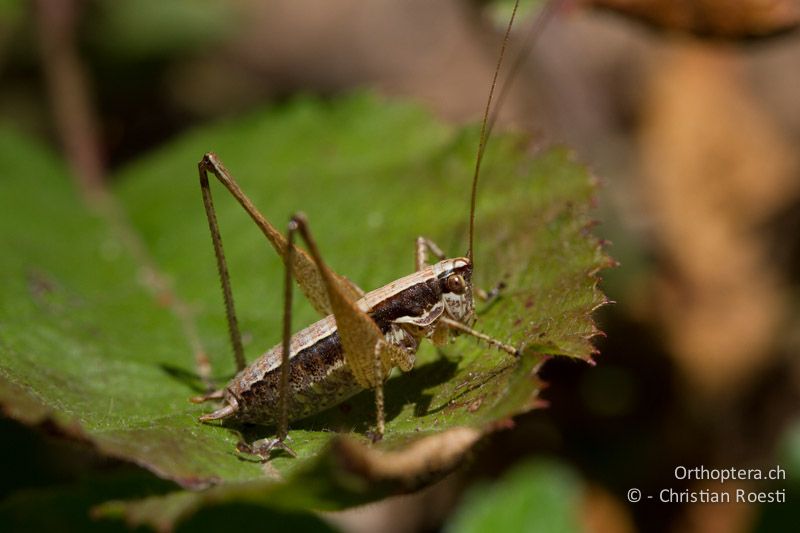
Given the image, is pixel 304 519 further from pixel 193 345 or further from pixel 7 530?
pixel 7 530

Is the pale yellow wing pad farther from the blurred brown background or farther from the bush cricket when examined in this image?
the blurred brown background

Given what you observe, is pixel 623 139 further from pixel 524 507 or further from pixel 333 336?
pixel 333 336

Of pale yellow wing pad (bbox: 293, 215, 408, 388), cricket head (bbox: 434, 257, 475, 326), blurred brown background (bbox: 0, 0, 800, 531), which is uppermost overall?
blurred brown background (bbox: 0, 0, 800, 531)

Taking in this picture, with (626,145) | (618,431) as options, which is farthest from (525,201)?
(626,145)

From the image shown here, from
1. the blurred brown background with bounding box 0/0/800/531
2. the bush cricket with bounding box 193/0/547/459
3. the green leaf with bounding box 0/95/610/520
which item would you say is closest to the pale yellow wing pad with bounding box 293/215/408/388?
the bush cricket with bounding box 193/0/547/459

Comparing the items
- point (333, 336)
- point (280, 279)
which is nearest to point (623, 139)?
point (280, 279)

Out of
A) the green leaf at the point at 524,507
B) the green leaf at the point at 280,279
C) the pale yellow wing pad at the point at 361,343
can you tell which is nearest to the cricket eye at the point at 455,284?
the green leaf at the point at 280,279
